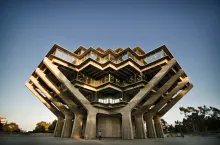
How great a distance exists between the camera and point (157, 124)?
30.1 metres

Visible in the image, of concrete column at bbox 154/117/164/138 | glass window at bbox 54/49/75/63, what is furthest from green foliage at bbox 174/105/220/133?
glass window at bbox 54/49/75/63

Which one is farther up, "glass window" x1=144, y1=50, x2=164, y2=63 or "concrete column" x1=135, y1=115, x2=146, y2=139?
"glass window" x1=144, y1=50, x2=164, y2=63

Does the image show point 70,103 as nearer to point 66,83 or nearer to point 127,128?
point 66,83

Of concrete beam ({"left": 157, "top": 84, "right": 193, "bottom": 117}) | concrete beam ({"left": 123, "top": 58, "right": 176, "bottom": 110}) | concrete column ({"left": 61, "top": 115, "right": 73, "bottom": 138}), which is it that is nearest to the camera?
concrete beam ({"left": 123, "top": 58, "right": 176, "bottom": 110})

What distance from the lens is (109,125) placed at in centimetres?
2916

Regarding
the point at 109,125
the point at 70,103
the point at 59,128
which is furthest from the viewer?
the point at 59,128

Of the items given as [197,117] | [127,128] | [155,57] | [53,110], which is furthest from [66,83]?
[197,117]

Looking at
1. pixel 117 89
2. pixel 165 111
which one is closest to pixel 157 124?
pixel 165 111

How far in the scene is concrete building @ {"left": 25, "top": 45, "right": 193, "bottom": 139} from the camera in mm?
24453

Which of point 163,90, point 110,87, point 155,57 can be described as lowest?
point 163,90

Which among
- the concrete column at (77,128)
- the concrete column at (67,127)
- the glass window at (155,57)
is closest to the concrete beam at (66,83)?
the concrete column at (77,128)

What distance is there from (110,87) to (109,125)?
8.95 m

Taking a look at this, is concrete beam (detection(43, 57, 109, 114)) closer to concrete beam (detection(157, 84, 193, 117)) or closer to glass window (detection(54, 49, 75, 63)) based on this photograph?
glass window (detection(54, 49, 75, 63))

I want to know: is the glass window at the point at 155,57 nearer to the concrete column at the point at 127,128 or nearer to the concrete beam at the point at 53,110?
the concrete column at the point at 127,128
